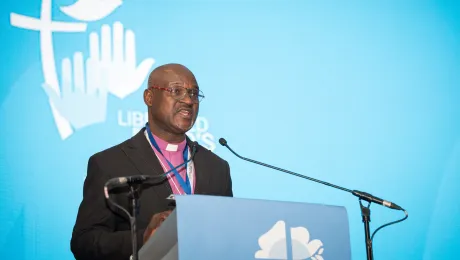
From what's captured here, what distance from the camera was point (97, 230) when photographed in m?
3.01

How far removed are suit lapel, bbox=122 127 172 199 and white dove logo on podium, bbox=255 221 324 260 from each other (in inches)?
37.2

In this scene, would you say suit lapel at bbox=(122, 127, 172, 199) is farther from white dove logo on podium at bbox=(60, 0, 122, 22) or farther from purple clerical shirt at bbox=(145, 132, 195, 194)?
white dove logo on podium at bbox=(60, 0, 122, 22)

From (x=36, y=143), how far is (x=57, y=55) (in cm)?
61

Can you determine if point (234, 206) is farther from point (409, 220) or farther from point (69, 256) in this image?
point (409, 220)

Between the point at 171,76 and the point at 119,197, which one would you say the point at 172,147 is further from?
the point at 119,197

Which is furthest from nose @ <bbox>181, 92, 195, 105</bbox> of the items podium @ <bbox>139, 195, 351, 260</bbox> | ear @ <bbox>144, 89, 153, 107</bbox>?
podium @ <bbox>139, 195, 351, 260</bbox>

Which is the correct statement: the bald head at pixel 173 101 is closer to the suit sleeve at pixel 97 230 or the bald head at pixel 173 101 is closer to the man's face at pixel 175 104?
the man's face at pixel 175 104

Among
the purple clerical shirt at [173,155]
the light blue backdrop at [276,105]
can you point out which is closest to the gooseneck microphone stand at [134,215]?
the purple clerical shirt at [173,155]

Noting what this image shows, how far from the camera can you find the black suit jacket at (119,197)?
2904mm

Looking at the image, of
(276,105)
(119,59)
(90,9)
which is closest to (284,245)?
(276,105)

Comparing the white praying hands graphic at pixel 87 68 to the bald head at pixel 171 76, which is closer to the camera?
the bald head at pixel 171 76

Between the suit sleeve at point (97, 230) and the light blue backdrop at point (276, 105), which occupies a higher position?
the light blue backdrop at point (276, 105)

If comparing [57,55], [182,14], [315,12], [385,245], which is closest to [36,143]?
[57,55]

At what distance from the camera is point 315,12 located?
4516 mm
